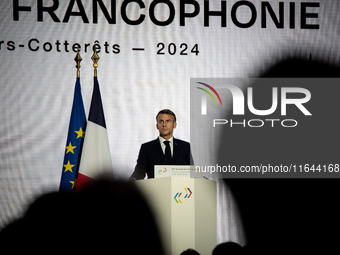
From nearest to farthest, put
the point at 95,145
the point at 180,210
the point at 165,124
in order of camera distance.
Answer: the point at 180,210, the point at 95,145, the point at 165,124

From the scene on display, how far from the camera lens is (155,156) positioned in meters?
5.94

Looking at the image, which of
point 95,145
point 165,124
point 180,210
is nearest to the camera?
point 180,210

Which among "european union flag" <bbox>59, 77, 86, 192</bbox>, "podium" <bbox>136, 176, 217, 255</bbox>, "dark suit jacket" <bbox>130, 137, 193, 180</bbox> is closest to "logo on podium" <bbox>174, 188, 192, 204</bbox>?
"podium" <bbox>136, 176, 217, 255</bbox>


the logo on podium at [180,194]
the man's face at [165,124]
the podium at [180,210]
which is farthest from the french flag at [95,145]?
the logo on podium at [180,194]

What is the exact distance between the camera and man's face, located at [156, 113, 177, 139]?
5965mm

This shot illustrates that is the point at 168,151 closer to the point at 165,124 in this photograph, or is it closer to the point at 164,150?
the point at 164,150

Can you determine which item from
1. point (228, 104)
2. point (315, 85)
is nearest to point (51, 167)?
point (228, 104)

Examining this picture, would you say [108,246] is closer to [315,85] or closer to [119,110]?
[119,110]

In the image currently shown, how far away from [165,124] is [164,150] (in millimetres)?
299

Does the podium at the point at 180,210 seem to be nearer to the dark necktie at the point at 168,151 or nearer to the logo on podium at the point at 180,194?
the logo on podium at the point at 180,194

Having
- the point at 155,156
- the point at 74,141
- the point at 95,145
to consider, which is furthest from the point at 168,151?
the point at 74,141

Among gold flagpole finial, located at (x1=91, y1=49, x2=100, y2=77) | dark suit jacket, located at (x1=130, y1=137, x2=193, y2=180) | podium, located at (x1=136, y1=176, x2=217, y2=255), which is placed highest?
gold flagpole finial, located at (x1=91, y1=49, x2=100, y2=77)

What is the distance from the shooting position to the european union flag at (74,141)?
5.82 meters

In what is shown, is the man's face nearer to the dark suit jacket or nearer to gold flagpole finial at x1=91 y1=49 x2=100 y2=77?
the dark suit jacket
